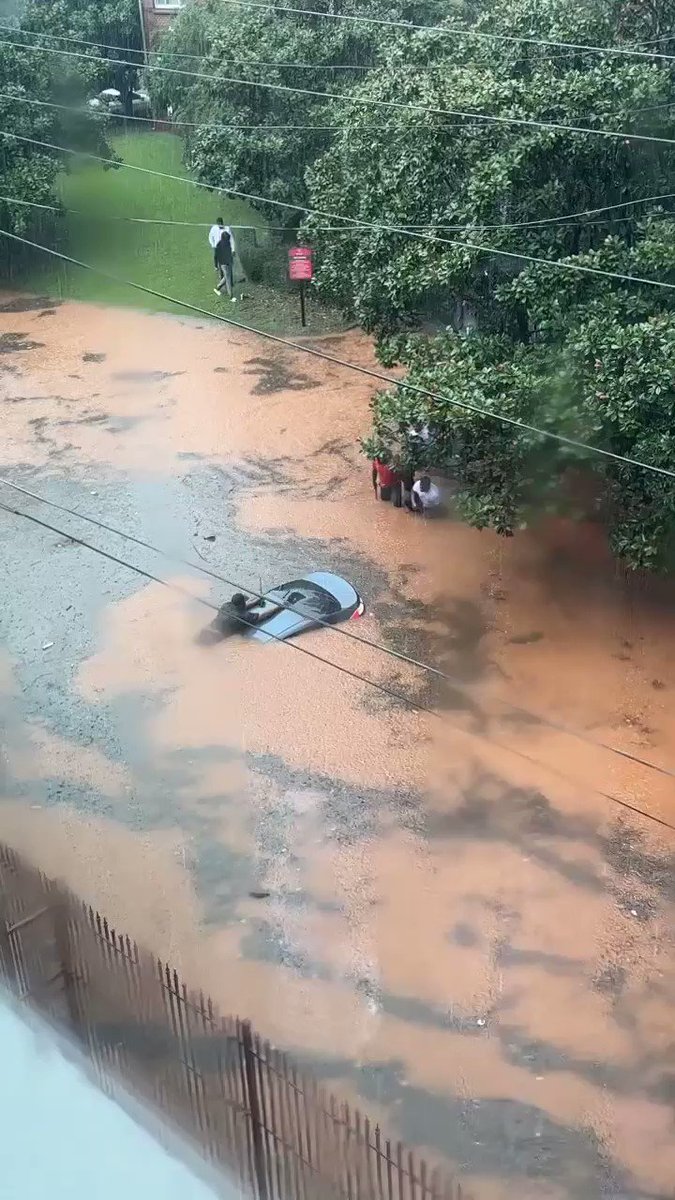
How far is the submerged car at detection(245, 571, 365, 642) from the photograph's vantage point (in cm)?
865

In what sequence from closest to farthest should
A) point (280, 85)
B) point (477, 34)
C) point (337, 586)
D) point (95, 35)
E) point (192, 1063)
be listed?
point (192, 1063)
point (337, 586)
point (477, 34)
point (280, 85)
point (95, 35)

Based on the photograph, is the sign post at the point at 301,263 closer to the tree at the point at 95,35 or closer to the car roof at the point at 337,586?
the tree at the point at 95,35

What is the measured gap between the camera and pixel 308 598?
8883 mm

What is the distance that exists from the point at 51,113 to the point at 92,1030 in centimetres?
1460

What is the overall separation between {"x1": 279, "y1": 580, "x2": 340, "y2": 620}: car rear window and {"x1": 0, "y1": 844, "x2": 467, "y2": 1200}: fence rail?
138 inches

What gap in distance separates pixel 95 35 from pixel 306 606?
16.9 meters

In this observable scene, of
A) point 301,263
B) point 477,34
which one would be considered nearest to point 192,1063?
point 477,34

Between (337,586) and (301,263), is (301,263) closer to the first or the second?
(301,263)

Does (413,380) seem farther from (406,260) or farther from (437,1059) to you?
(437,1059)

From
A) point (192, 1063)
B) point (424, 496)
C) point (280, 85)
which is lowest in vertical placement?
point (192, 1063)

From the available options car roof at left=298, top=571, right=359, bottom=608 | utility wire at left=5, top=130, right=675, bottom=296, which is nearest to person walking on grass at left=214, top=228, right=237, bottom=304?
utility wire at left=5, top=130, right=675, bottom=296

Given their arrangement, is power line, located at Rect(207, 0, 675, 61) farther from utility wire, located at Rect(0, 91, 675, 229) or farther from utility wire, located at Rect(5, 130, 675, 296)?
utility wire, located at Rect(5, 130, 675, 296)

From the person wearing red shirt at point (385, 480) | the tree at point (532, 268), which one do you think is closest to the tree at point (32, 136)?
the tree at point (532, 268)

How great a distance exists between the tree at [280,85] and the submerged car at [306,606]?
25.7 ft
